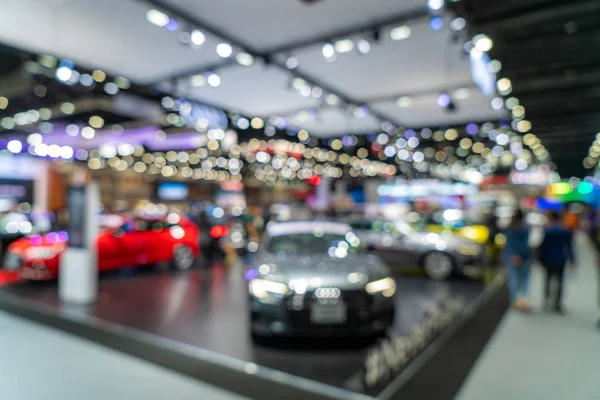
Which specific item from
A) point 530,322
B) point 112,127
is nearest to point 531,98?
point 530,322

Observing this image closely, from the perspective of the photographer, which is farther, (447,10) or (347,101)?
(347,101)

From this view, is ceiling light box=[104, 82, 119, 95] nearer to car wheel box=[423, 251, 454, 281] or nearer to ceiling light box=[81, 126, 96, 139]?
ceiling light box=[81, 126, 96, 139]

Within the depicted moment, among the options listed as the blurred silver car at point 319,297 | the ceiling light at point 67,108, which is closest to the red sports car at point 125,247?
the ceiling light at point 67,108

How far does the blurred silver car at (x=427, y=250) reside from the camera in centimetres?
849

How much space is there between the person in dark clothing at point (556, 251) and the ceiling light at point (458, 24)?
328cm

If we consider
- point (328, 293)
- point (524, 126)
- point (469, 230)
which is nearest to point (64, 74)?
point (328, 293)

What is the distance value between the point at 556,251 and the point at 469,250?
2.53 meters

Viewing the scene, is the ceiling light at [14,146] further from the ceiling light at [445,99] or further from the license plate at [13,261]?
the ceiling light at [445,99]

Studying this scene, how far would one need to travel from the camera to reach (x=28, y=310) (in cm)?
590

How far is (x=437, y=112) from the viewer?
13094mm

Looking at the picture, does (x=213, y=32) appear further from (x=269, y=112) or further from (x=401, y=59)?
(x=269, y=112)

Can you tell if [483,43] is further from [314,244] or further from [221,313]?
[221,313]

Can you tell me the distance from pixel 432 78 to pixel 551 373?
703 cm

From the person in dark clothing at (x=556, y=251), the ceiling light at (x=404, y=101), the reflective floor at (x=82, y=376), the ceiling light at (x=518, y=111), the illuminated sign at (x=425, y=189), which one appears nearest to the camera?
the reflective floor at (x=82, y=376)
